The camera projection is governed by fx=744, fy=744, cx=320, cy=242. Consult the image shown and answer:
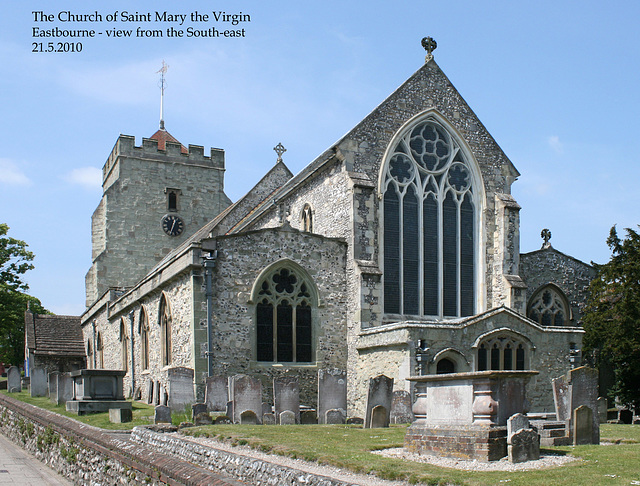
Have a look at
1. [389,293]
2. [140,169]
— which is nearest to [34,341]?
[140,169]

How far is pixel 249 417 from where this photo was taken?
18.0 meters

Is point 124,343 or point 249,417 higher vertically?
point 124,343

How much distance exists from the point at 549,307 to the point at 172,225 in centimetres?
2532

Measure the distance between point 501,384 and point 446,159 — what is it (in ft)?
55.2

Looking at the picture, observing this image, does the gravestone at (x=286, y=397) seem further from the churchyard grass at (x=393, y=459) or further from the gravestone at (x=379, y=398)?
the gravestone at (x=379, y=398)

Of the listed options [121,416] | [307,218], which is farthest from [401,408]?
[307,218]

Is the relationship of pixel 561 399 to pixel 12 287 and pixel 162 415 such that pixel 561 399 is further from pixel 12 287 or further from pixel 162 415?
pixel 12 287

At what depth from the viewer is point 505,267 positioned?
27016mm

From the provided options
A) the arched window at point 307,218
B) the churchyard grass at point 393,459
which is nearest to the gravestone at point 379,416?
the churchyard grass at point 393,459

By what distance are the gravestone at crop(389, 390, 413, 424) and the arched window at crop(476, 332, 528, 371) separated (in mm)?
3622

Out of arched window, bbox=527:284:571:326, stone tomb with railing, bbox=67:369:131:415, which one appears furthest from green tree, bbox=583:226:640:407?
stone tomb with railing, bbox=67:369:131:415

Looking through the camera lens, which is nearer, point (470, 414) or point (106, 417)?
point (470, 414)

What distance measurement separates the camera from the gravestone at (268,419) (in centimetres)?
1878

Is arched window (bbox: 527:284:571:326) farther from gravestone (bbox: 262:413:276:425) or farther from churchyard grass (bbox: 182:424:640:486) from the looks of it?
gravestone (bbox: 262:413:276:425)
